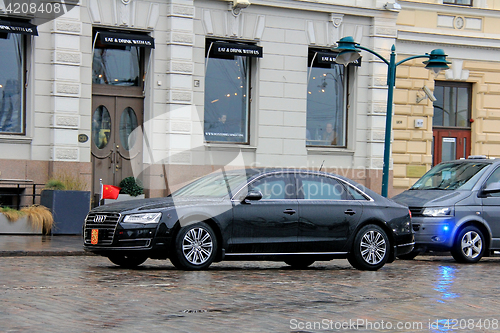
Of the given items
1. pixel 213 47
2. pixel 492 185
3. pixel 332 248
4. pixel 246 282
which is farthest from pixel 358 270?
pixel 213 47

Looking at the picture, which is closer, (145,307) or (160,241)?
(145,307)

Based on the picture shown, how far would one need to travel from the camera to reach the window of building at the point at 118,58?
1961cm

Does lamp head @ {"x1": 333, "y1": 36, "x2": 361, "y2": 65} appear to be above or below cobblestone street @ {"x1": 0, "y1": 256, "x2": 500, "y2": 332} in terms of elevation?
above

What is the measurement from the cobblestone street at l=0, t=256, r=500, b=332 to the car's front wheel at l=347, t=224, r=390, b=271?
0.25 metres

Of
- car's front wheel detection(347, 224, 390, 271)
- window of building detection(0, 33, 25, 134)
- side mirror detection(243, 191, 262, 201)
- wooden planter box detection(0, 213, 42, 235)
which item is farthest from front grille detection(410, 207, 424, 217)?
window of building detection(0, 33, 25, 134)

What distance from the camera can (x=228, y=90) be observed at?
2181 cm

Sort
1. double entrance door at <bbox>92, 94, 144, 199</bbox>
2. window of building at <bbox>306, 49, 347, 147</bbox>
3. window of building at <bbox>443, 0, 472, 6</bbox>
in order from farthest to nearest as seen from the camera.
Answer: window of building at <bbox>443, 0, 472, 6</bbox> → window of building at <bbox>306, 49, 347, 147</bbox> → double entrance door at <bbox>92, 94, 144, 199</bbox>

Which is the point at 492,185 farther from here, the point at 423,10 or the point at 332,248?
the point at 423,10

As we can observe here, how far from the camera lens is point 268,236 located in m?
11.8

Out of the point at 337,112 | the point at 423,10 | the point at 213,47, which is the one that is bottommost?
the point at 337,112

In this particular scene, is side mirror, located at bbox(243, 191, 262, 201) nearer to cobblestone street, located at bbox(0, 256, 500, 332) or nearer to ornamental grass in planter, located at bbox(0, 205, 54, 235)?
cobblestone street, located at bbox(0, 256, 500, 332)

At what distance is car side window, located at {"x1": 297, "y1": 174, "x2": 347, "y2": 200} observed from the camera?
40.3ft

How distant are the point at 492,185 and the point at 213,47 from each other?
8896mm

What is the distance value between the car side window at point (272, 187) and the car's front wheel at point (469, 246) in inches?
161
